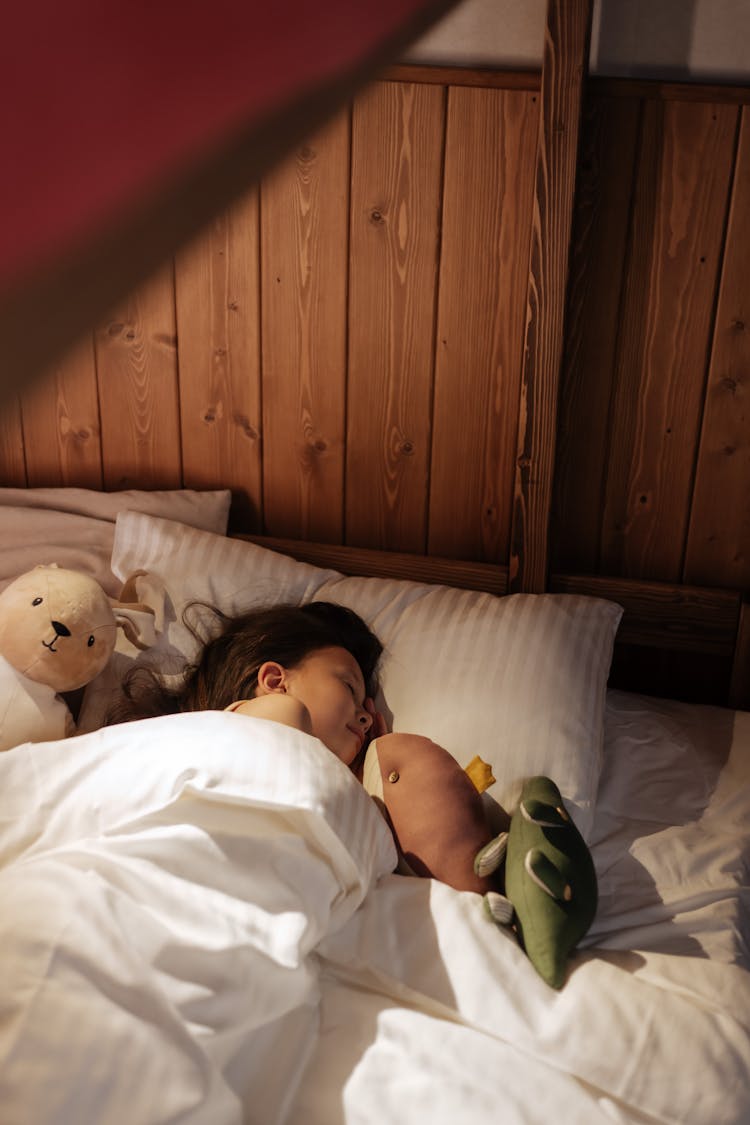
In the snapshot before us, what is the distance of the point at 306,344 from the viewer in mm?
1794

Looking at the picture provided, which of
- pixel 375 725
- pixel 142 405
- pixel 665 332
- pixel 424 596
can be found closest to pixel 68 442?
pixel 142 405

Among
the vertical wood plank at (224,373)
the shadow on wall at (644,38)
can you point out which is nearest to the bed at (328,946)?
the vertical wood plank at (224,373)

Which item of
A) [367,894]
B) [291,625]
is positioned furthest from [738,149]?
[367,894]

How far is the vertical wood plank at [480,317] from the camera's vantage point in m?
1.60

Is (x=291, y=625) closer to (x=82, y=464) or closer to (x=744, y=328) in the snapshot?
(x=82, y=464)

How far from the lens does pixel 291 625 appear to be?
1499 mm

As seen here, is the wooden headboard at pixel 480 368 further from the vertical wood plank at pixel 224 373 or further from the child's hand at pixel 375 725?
the child's hand at pixel 375 725

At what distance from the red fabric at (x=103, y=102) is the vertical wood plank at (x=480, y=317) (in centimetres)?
166

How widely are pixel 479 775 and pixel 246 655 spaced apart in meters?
0.40

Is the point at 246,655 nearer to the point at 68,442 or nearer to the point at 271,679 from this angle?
the point at 271,679

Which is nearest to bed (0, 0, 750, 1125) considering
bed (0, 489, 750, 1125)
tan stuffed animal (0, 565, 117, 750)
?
→ bed (0, 489, 750, 1125)

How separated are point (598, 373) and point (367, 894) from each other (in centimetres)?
101

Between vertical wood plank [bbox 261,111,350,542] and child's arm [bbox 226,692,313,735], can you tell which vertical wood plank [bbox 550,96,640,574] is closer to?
vertical wood plank [bbox 261,111,350,542]

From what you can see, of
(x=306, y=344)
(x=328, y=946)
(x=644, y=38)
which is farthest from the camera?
(x=306, y=344)
